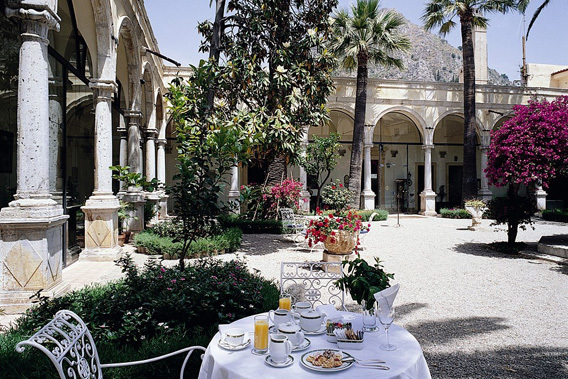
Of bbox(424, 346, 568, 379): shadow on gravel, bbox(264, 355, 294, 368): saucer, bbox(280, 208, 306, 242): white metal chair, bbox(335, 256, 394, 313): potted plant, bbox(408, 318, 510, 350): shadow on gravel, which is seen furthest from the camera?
bbox(280, 208, 306, 242): white metal chair

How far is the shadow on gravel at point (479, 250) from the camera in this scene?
9170 millimetres

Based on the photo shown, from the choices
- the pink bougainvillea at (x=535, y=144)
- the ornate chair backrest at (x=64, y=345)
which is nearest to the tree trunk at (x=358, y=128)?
the pink bougainvillea at (x=535, y=144)

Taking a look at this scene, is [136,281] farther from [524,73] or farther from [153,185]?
[524,73]

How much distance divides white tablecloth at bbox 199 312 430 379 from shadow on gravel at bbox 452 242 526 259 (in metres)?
8.30

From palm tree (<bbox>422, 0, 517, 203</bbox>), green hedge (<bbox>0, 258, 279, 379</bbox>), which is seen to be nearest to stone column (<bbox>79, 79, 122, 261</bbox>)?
green hedge (<bbox>0, 258, 279, 379</bbox>)

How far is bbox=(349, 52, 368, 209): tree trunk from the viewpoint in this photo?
60.5 feet

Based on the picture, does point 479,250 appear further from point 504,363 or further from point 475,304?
point 504,363

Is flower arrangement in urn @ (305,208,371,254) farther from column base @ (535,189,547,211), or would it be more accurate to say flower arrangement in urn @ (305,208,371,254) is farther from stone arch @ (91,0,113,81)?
column base @ (535,189,547,211)

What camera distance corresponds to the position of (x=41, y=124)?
187 inches

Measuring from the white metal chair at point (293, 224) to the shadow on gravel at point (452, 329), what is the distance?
19.7 ft

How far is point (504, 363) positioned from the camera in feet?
11.5

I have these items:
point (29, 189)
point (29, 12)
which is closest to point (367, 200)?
point (29, 189)

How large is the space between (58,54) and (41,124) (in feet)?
8.92

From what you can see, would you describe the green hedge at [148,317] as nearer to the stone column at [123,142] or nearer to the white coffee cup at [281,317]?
the white coffee cup at [281,317]
